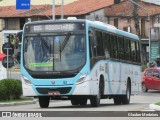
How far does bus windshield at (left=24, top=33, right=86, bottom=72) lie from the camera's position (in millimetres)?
23859

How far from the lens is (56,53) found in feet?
78.7

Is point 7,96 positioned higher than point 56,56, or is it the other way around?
point 56,56

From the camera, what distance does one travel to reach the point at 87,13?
81812mm

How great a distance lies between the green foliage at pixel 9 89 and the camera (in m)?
31.3

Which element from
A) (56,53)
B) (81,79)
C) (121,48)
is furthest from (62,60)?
(121,48)

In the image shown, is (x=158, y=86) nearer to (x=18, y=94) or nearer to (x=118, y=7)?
(x=18, y=94)

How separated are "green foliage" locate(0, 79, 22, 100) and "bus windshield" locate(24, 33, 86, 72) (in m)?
7.17

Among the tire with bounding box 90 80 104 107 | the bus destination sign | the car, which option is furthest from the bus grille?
the car

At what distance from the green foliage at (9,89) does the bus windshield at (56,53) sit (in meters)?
7.17

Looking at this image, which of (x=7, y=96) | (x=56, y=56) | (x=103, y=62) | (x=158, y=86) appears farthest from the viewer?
(x=158, y=86)

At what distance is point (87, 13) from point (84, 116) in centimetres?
6311

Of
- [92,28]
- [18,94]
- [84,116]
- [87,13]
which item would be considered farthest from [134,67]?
[87,13]

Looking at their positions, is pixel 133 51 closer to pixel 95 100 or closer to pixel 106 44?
pixel 106 44

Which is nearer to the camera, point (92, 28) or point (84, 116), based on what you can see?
point (84, 116)
